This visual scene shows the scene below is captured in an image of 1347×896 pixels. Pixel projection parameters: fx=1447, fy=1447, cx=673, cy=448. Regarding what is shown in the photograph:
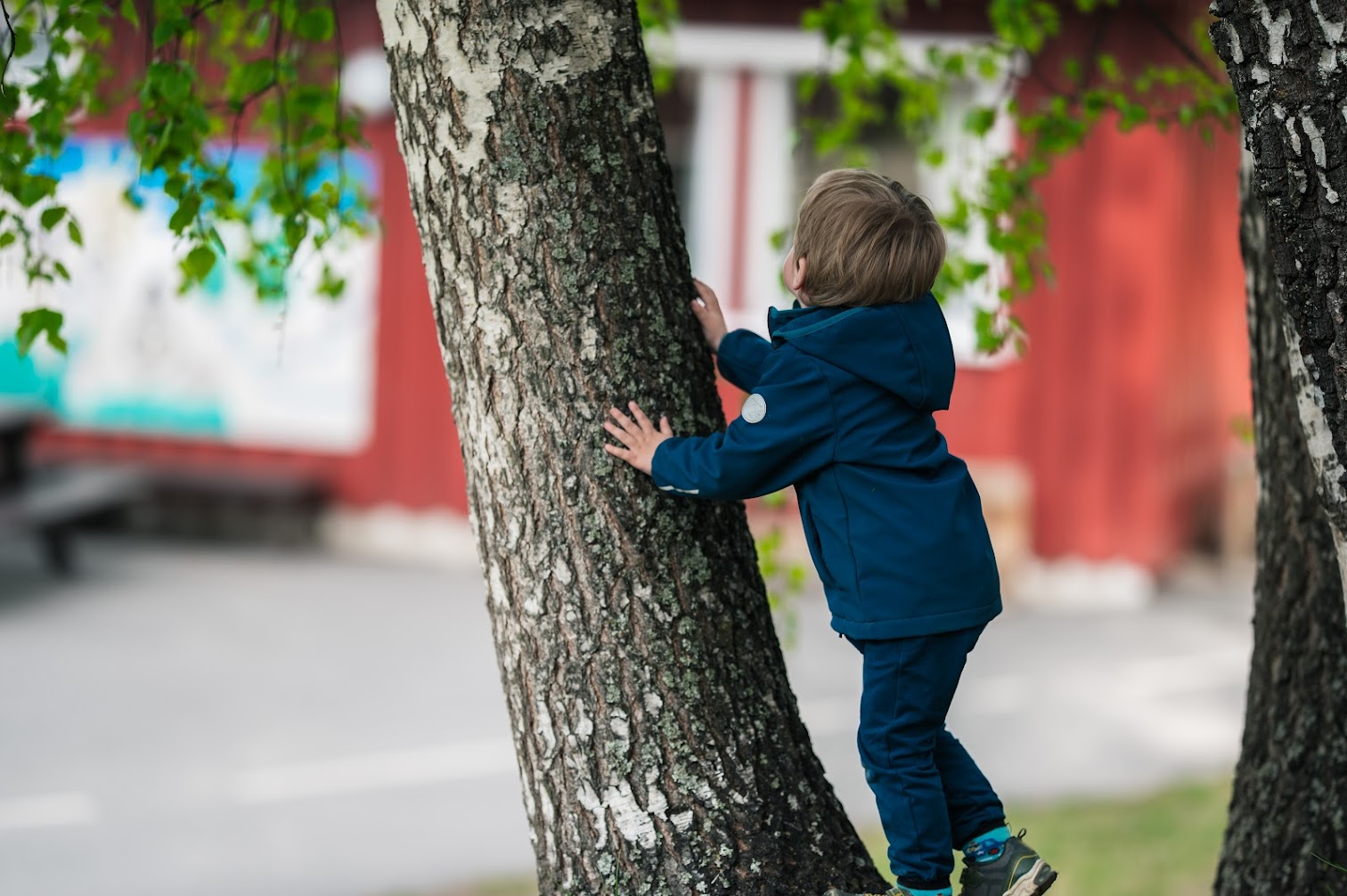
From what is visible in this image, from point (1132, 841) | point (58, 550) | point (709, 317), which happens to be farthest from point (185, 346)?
point (709, 317)

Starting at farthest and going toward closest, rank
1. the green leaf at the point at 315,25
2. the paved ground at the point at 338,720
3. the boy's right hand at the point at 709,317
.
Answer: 1. the paved ground at the point at 338,720
2. the green leaf at the point at 315,25
3. the boy's right hand at the point at 709,317

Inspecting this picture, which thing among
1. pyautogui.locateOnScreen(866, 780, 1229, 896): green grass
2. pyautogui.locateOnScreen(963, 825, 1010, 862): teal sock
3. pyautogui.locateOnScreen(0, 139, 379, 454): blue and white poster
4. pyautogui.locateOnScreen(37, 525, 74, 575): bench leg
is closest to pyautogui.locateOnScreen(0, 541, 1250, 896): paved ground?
pyautogui.locateOnScreen(37, 525, 74, 575): bench leg

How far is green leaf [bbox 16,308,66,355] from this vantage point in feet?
9.42

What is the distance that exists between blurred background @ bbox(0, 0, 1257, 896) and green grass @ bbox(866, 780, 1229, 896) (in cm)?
2

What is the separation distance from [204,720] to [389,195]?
5.10 m

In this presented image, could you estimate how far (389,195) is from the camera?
36.5 feet

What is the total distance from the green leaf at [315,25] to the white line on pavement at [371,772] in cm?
388

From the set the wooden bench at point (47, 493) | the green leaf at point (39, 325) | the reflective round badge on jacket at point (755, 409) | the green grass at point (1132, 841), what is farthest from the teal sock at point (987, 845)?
the wooden bench at point (47, 493)

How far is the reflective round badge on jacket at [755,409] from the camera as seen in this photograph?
7.30 ft

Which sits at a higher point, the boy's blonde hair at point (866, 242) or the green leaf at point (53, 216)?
the green leaf at point (53, 216)

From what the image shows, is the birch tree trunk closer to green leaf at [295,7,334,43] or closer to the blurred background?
green leaf at [295,7,334,43]

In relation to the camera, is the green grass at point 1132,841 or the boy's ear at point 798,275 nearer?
the boy's ear at point 798,275

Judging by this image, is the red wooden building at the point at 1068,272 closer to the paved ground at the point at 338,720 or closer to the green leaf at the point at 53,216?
the paved ground at the point at 338,720

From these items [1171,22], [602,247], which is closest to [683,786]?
[602,247]
